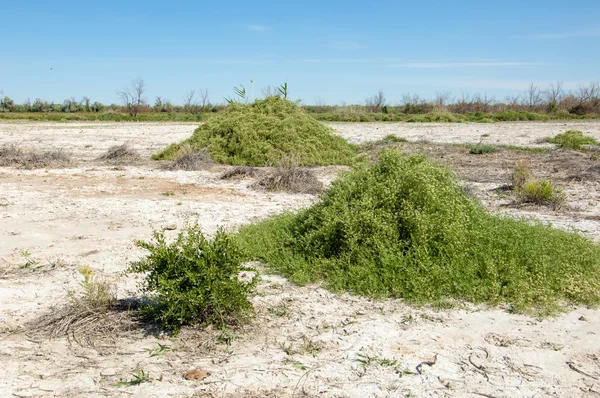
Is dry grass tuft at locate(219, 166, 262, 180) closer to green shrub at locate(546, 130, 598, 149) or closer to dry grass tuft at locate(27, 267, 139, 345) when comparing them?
dry grass tuft at locate(27, 267, 139, 345)

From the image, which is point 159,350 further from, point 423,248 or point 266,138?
point 266,138

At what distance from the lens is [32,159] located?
48.8 feet

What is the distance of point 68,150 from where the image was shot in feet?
63.8

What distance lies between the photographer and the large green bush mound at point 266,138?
14281mm

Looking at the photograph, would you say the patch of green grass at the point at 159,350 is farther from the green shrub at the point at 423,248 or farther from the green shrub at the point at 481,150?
the green shrub at the point at 481,150

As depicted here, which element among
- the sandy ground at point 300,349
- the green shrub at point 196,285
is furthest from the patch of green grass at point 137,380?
the green shrub at point 196,285

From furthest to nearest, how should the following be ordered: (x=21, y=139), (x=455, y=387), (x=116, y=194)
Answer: (x=21, y=139) → (x=116, y=194) → (x=455, y=387)

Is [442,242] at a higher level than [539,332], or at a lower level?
higher

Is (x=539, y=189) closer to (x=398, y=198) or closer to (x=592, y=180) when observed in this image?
(x=592, y=180)

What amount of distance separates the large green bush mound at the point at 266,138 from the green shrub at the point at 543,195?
5.72 metres

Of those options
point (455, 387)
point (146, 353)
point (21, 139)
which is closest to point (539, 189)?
point (455, 387)

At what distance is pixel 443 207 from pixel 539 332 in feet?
5.58

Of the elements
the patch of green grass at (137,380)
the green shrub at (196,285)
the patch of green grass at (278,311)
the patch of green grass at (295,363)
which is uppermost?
the green shrub at (196,285)

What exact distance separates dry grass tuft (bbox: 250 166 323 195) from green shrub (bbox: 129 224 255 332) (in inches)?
242
